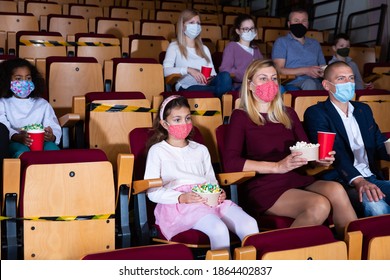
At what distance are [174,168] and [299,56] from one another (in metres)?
0.93

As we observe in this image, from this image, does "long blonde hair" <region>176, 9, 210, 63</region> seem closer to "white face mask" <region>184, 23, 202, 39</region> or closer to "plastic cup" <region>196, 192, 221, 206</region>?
"white face mask" <region>184, 23, 202, 39</region>

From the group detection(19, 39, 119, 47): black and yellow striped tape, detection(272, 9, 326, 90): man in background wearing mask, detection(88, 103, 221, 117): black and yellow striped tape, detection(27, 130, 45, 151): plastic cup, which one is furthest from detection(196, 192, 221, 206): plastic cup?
detection(19, 39, 119, 47): black and yellow striped tape

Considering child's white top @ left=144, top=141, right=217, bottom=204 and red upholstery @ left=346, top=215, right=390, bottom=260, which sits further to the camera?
child's white top @ left=144, top=141, right=217, bottom=204

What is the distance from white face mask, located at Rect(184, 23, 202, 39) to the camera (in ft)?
6.30

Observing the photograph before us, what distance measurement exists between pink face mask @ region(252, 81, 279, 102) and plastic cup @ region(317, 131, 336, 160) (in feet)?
0.54

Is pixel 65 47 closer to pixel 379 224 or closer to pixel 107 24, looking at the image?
pixel 107 24

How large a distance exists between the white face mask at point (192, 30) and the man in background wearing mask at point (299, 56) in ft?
0.79

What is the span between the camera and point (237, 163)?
1229 millimetres

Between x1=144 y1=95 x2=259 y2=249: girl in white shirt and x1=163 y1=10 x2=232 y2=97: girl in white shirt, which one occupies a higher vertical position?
x1=163 y1=10 x2=232 y2=97: girl in white shirt

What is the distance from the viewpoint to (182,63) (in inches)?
75.7

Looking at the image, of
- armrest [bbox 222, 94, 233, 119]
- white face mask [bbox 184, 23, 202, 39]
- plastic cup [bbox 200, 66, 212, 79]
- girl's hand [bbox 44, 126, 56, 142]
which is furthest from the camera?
white face mask [bbox 184, 23, 202, 39]

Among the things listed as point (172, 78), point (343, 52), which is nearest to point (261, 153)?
point (172, 78)

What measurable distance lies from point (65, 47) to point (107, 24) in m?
0.57

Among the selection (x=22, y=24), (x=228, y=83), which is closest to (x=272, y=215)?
(x=228, y=83)
